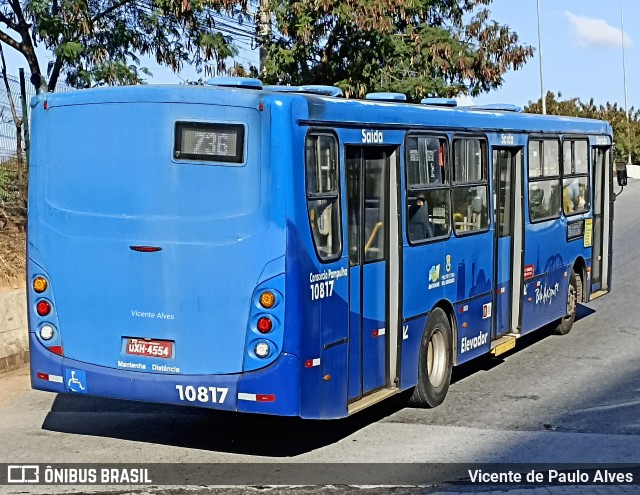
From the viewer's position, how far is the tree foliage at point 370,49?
1630 cm

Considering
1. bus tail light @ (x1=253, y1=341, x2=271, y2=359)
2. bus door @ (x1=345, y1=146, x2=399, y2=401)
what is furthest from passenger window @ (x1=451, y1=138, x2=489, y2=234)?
bus tail light @ (x1=253, y1=341, x2=271, y2=359)

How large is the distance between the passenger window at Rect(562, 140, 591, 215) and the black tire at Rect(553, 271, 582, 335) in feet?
3.19

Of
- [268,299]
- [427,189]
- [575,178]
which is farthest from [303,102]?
[575,178]

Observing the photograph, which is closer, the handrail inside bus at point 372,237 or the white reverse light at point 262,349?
the white reverse light at point 262,349

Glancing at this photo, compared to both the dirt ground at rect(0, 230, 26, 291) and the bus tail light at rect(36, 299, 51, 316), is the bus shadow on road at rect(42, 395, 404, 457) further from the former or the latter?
the dirt ground at rect(0, 230, 26, 291)

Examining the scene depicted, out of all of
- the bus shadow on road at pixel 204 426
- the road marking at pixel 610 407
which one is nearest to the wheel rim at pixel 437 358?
the bus shadow on road at pixel 204 426

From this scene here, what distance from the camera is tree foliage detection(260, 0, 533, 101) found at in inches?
642

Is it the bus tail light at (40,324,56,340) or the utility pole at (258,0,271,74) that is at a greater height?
the utility pole at (258,0,271,74)

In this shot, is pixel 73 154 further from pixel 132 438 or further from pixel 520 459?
pixel 520 459

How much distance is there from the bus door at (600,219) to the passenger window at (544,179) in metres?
2.12

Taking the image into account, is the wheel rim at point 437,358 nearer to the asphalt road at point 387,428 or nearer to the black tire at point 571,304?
the asphalt road at point 387,428

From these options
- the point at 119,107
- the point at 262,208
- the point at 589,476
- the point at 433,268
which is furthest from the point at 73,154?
the point at 589,476

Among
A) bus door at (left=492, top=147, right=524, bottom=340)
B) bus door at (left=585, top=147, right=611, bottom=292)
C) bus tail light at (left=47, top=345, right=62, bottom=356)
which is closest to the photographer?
bus tail light at (left=47, top=345, right=62, bottom=356)

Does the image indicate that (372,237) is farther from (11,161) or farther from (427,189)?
(11,161)
